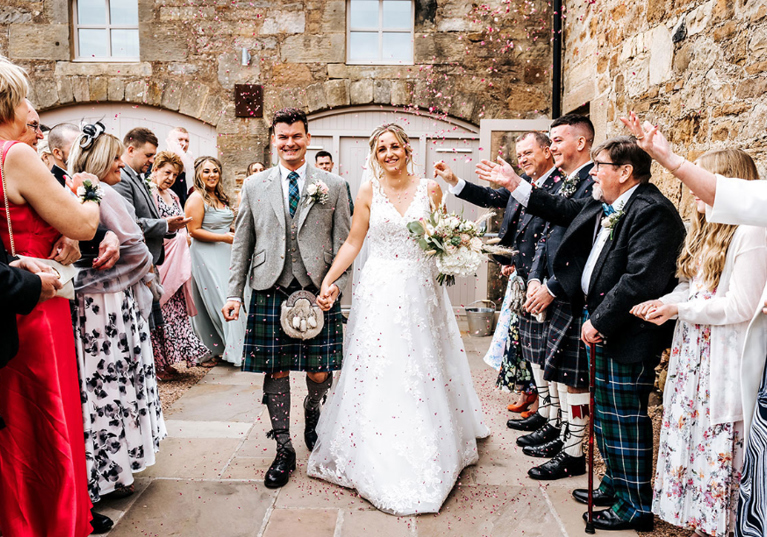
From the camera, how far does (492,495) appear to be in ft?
10.6

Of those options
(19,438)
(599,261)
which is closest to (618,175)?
(599,261)

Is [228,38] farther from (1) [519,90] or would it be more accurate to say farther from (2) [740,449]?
(2) [740,449]

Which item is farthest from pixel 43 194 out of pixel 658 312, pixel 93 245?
pixel 658 312

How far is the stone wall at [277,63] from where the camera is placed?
25.9 feet

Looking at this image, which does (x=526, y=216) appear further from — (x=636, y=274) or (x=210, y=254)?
(x=210, y=254)

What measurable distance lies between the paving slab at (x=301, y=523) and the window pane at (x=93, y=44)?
7372 mm

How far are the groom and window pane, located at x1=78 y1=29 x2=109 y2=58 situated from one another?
236 inches

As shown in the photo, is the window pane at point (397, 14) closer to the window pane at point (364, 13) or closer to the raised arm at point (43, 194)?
the window pane at point (364, 13)

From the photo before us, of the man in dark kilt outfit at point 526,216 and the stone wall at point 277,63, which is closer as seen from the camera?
the man in dark kilt outfit at point 526,216

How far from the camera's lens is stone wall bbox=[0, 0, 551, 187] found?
7902 mm

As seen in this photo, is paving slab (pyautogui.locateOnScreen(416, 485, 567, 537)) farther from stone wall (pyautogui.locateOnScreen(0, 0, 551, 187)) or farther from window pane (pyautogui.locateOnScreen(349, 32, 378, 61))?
window pane (pyautogui.locateOnScreen(349, 32, 378, 61))

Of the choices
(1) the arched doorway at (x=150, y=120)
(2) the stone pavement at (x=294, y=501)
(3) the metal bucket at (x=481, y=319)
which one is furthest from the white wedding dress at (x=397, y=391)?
(1) the arched doorway at (x=150, y=120)

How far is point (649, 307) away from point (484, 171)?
1.16 metres

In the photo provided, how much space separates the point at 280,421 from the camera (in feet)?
11.4
